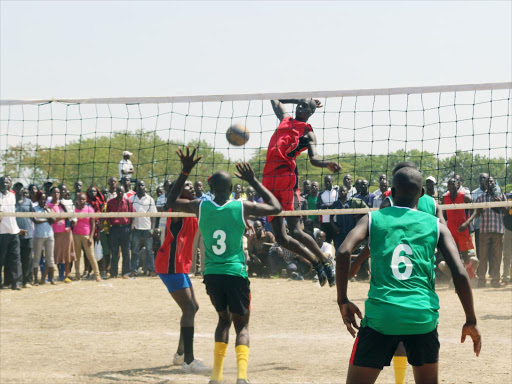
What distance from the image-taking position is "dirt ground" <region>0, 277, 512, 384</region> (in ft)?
26.0

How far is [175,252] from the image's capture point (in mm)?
8070

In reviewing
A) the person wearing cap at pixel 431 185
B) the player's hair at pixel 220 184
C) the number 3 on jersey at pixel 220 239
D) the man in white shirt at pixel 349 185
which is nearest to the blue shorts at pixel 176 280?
the number 3 on jersey at pixel 220 239

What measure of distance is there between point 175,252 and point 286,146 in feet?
5.98

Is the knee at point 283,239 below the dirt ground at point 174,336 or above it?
above

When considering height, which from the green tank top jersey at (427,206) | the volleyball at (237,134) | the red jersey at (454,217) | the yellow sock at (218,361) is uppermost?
the volleyball at (237,134)

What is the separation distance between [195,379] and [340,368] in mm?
1572

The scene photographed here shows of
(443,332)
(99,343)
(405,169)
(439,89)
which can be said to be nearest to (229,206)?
(405,169)

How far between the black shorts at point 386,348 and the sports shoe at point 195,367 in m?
3.78

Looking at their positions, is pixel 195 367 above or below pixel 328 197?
below

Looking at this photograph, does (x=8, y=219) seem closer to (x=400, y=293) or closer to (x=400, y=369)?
(x=400, y=369)

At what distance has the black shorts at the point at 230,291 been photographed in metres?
6.88

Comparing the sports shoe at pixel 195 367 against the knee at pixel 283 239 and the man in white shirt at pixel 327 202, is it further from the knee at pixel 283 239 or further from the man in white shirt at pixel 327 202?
the man in white shirt at pixel 327 202

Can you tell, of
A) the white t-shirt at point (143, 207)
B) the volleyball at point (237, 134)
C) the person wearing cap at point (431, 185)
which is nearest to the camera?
the volleyball at point (237, 134)

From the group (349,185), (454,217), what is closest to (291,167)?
(454,217)
